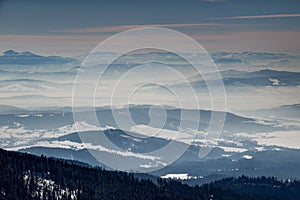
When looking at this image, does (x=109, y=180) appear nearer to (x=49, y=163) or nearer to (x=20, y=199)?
(x=49, y=163)

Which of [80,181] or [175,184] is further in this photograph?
[175,184]

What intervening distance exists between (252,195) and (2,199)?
80784mm

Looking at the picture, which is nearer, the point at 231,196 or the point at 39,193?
the point at 39,193

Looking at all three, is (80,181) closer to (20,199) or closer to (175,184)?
(20,199)

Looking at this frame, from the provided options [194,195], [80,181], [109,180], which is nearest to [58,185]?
[80,181]

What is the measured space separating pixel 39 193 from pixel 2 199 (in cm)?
818

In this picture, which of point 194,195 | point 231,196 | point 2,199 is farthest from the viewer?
point 231,196

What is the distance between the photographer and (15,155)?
152500mm

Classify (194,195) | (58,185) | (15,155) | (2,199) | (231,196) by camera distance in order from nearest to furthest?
(2,199) < (58,185) < (15,155) < (194,195) < (231,196)

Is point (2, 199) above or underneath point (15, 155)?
underneath

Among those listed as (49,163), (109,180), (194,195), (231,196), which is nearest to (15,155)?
(49,163)

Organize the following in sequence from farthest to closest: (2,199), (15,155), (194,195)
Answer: (194,195) → (15,155) → (2,199)

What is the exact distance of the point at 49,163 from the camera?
153 m

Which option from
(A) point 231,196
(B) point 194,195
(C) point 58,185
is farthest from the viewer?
(A) point 231,196
